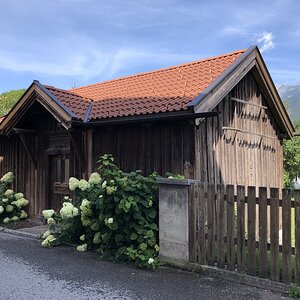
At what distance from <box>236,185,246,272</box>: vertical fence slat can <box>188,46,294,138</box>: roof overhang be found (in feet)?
8.00

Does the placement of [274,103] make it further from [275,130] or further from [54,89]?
[54,89]

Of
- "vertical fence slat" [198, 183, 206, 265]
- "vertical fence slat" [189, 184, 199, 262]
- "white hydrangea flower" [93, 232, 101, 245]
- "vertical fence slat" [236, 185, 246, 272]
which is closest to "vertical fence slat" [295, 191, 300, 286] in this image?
"vertical fence slat" [236, 185, 246, 272]

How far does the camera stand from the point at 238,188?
18.1 ft

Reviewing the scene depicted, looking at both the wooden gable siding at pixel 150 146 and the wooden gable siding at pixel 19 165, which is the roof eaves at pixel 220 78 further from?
the wooden gable siding at pixel 19 165

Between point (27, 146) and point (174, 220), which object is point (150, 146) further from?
point (27, 146)

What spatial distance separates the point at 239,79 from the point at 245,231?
4736 millimetres

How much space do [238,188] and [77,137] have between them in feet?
18.3

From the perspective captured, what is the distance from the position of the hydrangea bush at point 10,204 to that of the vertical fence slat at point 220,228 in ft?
24.0

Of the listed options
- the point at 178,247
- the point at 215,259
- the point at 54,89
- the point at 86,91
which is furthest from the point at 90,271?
the point at 86,91

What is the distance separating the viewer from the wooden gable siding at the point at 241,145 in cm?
838

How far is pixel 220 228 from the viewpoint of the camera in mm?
5660

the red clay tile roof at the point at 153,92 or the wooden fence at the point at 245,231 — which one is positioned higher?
the red clay tile roof at the point at 153,92

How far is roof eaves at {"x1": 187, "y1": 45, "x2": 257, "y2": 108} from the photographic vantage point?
24.1 feet

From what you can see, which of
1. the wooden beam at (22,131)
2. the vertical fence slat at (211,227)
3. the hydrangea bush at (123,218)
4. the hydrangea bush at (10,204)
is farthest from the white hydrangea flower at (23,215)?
the vertical fence slat at (211,227)
